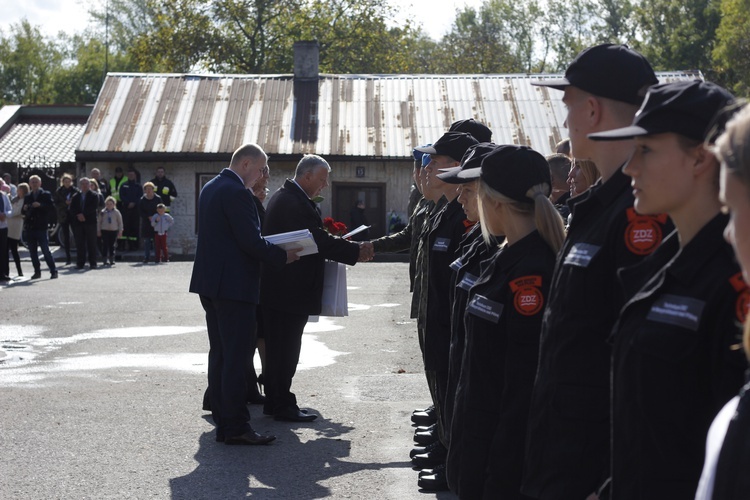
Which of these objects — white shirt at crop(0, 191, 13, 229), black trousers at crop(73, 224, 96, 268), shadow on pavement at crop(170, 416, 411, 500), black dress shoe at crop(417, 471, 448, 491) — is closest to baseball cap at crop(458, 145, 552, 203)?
Result: black dress shoe at crop(417, 471, 448, 491)

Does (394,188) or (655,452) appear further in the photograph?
(394,188)

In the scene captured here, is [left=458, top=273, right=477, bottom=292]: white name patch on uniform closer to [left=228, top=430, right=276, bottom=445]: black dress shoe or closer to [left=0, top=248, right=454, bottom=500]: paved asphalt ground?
[left=0, top=248, right=454, bottom=500]: paved asphalt ground

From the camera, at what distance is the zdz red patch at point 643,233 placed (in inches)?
133

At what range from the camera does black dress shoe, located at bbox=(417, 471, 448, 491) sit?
669cm

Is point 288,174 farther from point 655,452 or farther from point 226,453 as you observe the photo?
point 655,452

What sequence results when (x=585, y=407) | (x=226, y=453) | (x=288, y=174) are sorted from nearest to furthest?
(x=585, y=407)
(x=226, y=453)
(x=288, y=174)

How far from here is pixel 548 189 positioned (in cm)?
454

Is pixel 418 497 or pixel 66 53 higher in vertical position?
pixel 66 53

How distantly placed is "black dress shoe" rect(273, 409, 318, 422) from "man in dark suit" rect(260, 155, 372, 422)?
0.09ft

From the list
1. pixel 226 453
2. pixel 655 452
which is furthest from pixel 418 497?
pixel 655 452

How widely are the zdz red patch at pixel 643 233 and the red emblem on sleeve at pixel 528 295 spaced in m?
0.68

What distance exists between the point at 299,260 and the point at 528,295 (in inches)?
205

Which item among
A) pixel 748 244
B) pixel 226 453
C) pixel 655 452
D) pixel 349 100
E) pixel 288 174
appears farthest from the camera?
pixel 349 100

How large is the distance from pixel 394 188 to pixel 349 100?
3867 mm
